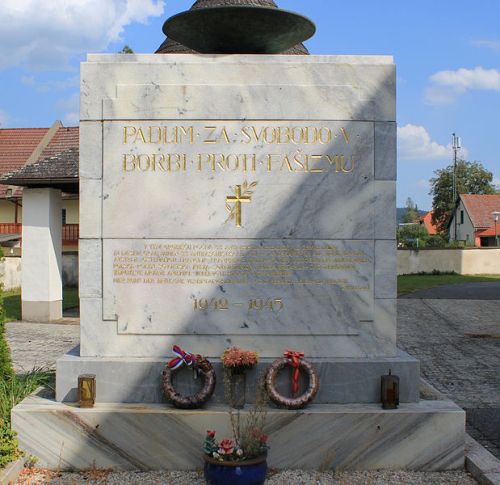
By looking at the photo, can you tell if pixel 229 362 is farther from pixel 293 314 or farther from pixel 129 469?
pixel 129 469

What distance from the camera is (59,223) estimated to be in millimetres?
16266

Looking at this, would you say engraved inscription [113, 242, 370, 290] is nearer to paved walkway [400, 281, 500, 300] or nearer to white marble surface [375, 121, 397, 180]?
white marble surface [375, 121, 397, 180]

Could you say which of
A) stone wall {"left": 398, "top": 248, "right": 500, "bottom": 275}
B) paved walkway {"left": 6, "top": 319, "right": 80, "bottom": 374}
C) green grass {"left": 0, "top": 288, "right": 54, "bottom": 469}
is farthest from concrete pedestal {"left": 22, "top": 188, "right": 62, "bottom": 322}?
stone wall {"left": 398, "top": 248, "right": 500, "bottom": 275}

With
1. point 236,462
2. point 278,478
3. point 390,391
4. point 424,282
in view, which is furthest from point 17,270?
point 236,462

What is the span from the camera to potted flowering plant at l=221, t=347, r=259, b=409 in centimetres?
566

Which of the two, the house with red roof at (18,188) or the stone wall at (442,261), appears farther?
the stone wall at (442,261)

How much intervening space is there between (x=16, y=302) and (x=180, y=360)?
1672cm

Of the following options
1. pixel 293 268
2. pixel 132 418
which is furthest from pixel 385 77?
pixel 132 418

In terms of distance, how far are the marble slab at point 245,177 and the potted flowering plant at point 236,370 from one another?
110 cm

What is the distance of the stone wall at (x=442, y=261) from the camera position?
3753cm

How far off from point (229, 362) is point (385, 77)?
9.69 ft

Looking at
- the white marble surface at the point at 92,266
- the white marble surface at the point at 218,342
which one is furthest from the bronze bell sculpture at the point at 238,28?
the white marble surface at the point at 218,342

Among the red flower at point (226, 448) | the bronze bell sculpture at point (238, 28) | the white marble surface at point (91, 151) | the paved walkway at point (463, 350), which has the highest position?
the bronze bell sculpture at point (238, 28)

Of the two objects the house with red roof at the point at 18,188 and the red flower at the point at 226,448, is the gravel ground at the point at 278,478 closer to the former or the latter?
the red flower at the point at 226,448
